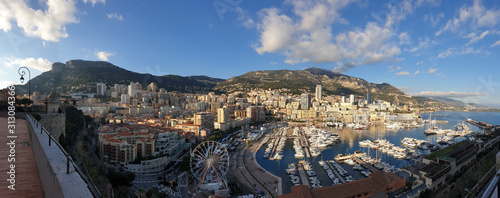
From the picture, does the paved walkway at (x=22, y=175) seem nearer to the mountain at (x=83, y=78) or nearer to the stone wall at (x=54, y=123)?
the stone wall at (x=54, y=123)

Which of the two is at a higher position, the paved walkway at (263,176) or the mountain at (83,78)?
the mountain at (83,78)

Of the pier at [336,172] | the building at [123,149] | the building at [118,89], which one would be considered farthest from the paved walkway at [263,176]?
the building at [118,89]

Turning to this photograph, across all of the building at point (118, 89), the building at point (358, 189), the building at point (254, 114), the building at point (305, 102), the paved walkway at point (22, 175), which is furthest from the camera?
the building at point (305, 102)

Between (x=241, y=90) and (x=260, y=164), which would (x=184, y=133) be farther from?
(x=241, y=90)

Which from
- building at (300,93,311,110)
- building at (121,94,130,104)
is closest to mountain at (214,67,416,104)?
building at (300,93,311,110)

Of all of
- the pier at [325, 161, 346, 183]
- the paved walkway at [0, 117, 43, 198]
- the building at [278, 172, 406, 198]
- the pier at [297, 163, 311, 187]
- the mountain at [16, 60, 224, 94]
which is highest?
the mountain at [16, 60, 224, 94]

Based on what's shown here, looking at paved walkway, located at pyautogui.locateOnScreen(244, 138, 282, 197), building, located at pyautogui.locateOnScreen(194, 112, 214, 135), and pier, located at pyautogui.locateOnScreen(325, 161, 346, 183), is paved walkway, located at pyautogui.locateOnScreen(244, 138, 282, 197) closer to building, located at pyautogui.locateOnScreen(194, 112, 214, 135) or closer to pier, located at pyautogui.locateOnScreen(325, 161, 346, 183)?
pier, located at pyautogui.locateOnScreen(325, 161, 346, 183)
